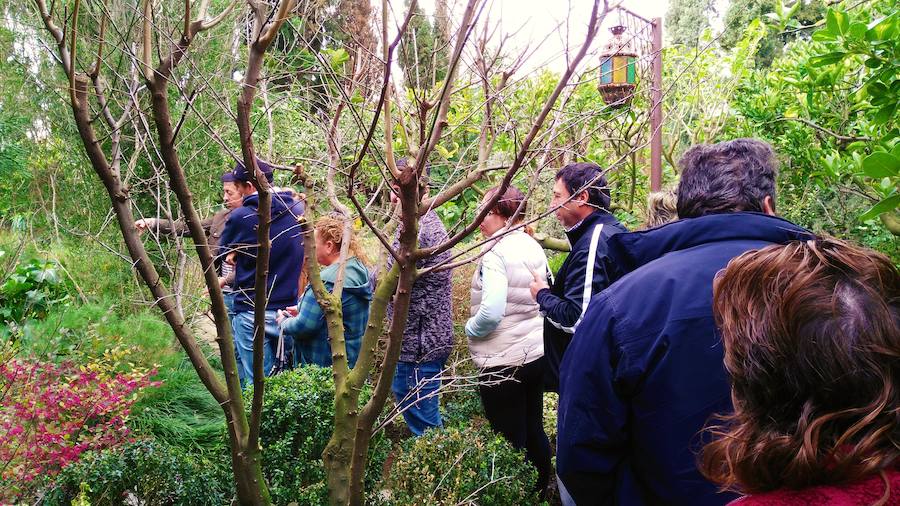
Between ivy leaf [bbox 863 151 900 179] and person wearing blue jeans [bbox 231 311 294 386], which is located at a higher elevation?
ivy leaf [bbox 863 151 900 179]

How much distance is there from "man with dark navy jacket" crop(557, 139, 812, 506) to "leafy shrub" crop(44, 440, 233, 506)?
5.66 feet

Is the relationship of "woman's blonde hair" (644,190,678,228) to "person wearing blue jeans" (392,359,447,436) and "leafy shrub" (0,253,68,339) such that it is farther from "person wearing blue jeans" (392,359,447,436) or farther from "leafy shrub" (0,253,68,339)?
"leafy shrub" (0,253,68,339)

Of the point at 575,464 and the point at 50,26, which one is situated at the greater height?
the point at 50,26

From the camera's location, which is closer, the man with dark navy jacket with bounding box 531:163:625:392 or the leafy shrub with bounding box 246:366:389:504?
the man with dark navy jacket with bounding box 531:163:625:392

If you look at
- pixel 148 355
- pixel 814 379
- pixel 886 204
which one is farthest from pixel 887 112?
pixel 148 355

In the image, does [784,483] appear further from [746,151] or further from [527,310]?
[527,310]

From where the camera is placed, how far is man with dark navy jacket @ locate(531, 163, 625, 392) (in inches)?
118

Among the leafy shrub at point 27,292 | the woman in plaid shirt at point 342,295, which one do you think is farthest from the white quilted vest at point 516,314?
the leafy shrub at point 27,292

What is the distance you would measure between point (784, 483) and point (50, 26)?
83.1 inches

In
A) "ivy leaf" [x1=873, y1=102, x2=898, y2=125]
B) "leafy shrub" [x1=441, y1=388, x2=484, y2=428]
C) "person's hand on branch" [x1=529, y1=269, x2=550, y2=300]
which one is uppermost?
"ivy leaf" [x1=873, y1=102, x2=898, y2=125]

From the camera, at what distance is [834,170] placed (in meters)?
2.46

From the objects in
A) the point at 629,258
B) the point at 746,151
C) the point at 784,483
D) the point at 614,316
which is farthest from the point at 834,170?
the point at 784,483

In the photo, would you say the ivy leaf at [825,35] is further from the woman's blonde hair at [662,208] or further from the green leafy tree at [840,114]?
the woman's blonde hair at [662,208]

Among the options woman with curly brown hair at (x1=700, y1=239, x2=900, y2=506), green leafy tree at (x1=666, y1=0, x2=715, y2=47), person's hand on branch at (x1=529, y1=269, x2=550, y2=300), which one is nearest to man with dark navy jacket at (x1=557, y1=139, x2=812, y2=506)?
woman with curly brown hair at (x1=700, y1=239, x2=900, y2=506)
